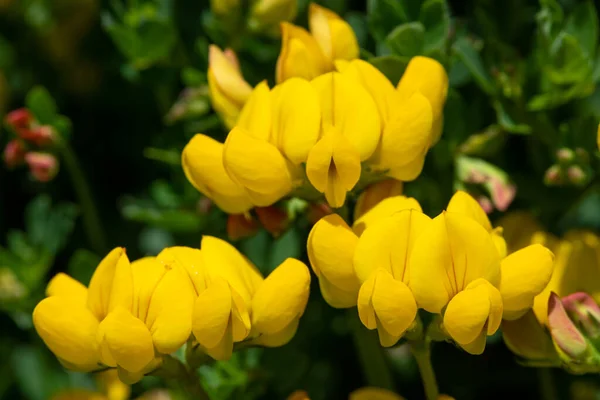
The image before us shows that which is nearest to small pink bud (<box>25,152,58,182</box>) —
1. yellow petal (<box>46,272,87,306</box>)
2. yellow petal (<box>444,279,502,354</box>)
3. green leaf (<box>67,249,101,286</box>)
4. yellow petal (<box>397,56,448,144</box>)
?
green leaf (<box>67,249,101,286</box>)

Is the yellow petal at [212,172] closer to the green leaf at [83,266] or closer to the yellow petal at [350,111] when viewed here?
the yellow petal at [350,111]

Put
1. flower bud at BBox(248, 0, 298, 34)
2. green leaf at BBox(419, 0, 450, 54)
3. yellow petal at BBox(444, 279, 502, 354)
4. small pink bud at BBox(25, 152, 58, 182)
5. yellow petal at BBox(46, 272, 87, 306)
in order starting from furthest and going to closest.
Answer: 1. small pink bud at BBox(25, 152, 58, 182)
2. flower bud at BBox(248, 0, 298, 34)
3. green leaf at BBox(419, 0, 450, 54)
4. yellow petal at BBox(46, 272, 87, 306)
5. yellow petal at BBox(444, 279, 502, 354)

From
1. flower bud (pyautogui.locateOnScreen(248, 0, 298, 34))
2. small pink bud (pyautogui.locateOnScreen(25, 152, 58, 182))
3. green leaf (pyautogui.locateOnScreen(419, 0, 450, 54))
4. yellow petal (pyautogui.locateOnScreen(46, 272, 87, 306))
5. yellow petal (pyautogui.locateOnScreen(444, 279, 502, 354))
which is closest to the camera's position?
yellow petal (pyautogui.locateOnScreen(444, 279, 502, 354))

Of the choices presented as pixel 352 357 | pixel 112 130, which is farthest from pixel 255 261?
pixel 112 130

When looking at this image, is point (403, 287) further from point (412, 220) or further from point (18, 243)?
point (18, 243)

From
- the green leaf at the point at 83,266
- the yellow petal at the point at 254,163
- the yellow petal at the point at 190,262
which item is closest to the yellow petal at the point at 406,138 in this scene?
the yellow petal at the point at 254,163

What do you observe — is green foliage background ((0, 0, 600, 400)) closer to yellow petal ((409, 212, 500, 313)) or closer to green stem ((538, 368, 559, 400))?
green stem ((538, 368, 559, 400))

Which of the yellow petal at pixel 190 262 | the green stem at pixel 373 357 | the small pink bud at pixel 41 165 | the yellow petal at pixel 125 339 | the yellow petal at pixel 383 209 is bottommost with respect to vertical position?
the green stem at pixel 373 357
